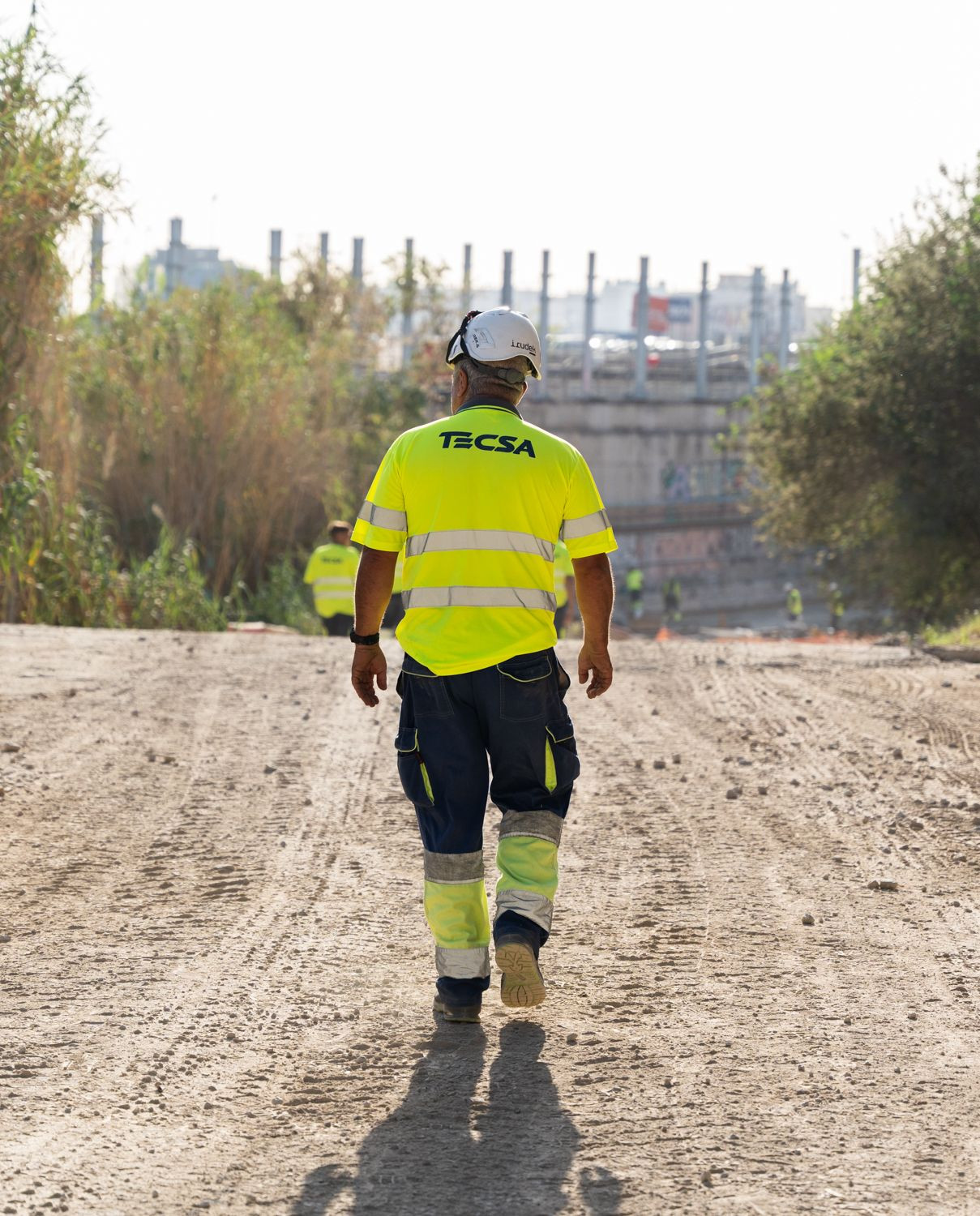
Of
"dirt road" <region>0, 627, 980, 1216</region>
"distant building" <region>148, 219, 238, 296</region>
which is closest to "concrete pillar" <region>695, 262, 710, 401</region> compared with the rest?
"distant building" <region>148, 219, 238, 296</region>

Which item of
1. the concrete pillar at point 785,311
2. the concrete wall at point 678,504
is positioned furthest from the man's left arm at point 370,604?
the concrete pillar at point 785,311

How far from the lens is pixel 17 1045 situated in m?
3.93

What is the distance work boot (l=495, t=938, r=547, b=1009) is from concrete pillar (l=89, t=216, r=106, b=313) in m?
11.9

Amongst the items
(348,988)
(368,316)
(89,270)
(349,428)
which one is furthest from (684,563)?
(348,988)

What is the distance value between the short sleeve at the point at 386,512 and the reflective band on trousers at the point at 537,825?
841 mm

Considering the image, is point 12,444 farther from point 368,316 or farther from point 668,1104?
point 368,316

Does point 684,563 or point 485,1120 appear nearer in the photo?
point 485,1120

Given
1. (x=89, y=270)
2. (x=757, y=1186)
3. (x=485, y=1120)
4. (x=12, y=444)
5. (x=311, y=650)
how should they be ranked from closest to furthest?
(x=757, y=1186), (x=485, y=1120), (x=311, y=650), (x=12, y=444), (x=89, y=270)

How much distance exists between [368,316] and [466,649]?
32372mm

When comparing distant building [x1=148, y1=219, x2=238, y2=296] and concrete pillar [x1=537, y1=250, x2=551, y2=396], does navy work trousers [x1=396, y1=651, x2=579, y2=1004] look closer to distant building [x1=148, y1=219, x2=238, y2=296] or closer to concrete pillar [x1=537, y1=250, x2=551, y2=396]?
distant building [x1=148, y1=219, x2=238, y2=296]

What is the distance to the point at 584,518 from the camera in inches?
171

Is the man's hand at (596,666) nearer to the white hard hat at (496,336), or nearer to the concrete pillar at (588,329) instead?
the white hard hat at (496,336)

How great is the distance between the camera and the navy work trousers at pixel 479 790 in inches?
165

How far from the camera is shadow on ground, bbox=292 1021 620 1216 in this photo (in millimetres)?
3068
